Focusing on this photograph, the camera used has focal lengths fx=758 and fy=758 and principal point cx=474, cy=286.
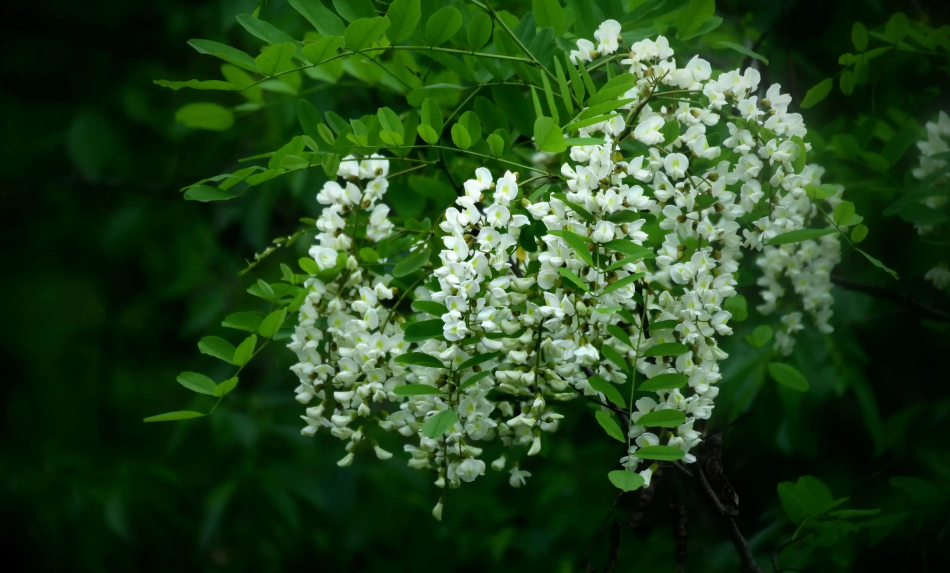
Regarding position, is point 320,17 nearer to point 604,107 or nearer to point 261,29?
point 261,29

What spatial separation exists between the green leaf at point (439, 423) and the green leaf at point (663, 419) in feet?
0.42

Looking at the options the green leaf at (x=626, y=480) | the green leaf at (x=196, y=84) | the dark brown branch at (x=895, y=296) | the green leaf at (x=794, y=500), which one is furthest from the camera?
the dark brown branch at (x=895, y=296)

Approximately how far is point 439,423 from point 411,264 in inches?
5.7

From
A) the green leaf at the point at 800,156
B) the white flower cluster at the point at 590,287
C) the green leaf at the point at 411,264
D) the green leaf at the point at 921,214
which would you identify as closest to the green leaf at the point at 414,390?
the white flower cluster at the point at 590,287

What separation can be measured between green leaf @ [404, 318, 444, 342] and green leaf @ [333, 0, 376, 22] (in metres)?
0.25

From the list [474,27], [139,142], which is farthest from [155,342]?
[474,27]

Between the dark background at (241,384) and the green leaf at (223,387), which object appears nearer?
the green leaf at (223,387)

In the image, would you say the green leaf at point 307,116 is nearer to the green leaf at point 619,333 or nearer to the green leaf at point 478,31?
the green leaf at point 478,31

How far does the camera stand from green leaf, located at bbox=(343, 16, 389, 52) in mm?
547

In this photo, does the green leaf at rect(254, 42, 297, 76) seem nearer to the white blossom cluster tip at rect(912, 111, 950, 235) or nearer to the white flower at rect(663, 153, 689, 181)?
the white flower at rect(663, 153, 689, 181)

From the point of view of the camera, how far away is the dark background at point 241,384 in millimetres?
855

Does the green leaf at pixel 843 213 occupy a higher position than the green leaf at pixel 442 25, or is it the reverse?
the green leaf at pixel 442 25

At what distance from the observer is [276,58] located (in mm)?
586

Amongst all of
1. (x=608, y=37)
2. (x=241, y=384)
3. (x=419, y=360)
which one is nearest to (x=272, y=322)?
(x=419, y=360)
